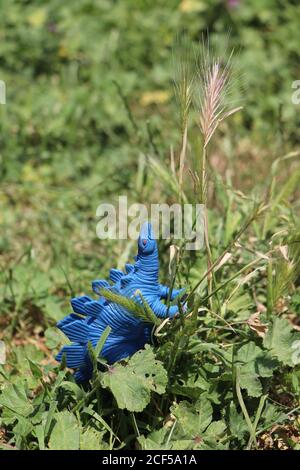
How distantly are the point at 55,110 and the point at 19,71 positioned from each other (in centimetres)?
43

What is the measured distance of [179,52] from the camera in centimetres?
194

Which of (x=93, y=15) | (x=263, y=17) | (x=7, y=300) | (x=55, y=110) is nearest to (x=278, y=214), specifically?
(x=7, y=300)

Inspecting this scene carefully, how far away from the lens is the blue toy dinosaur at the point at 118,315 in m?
1.84

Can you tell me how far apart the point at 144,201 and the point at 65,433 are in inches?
48.6

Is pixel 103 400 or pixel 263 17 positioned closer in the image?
pixel 103 400

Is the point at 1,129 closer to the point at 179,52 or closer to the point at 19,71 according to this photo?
the point at 19,71

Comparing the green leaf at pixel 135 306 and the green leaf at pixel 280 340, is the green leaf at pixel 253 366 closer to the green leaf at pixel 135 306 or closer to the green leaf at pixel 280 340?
the green leaf at pixel 280 340

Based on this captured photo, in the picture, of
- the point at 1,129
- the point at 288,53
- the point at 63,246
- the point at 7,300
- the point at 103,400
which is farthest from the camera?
the point at 288,53

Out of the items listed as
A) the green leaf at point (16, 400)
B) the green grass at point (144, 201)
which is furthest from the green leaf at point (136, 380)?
the green leaf at point (16, 400)

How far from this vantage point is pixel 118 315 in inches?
72.5

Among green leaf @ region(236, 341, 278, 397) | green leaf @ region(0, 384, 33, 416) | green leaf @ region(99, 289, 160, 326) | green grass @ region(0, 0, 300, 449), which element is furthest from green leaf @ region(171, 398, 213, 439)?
green leaf @ region(0, 384, 33, 416)

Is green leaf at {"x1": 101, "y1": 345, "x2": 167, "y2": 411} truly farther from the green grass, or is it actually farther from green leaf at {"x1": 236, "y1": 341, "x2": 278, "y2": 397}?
green leaf at {"x1": 236, "y1": 341, "x2": 278, "y2": 397}

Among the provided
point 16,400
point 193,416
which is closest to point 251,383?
point 193,416

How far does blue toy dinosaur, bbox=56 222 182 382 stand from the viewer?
6.05 ft
